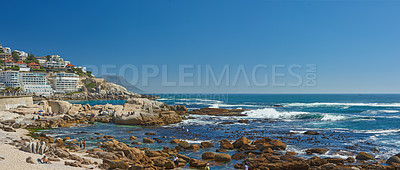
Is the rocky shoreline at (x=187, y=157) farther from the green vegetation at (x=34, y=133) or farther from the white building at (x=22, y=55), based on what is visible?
the white building at (x=22, y=55)

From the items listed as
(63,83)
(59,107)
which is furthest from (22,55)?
(59,107)

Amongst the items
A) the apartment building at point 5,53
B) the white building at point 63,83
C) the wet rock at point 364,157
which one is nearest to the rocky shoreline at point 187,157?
the wet rock at point 364,157

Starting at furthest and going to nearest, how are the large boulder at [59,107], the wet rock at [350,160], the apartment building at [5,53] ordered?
the apartment building at [5,53] → the large boulder at [59,107] → the wet rock at [350,160]

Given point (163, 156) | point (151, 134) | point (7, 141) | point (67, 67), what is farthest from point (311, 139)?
point (67, 67)

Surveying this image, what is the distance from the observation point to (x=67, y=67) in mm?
181250

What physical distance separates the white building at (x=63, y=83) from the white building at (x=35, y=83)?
23.1ft

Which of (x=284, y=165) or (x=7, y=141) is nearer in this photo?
(x=284, y=165)

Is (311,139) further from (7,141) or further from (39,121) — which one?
(39,121)

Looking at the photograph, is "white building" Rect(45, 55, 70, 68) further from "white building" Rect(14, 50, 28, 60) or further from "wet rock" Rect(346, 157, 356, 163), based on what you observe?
"wet rock" Rect(346, 157, 356, 163)

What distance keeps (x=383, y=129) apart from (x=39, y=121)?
4668 cm

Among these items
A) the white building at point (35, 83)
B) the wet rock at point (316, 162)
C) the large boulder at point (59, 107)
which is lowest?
the wet rock at point (316, 162)

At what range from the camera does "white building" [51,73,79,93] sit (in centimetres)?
14338

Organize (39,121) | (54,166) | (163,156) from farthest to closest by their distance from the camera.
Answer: (39,121) → (163,156) → (54,166)

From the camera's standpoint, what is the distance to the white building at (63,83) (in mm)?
143375
